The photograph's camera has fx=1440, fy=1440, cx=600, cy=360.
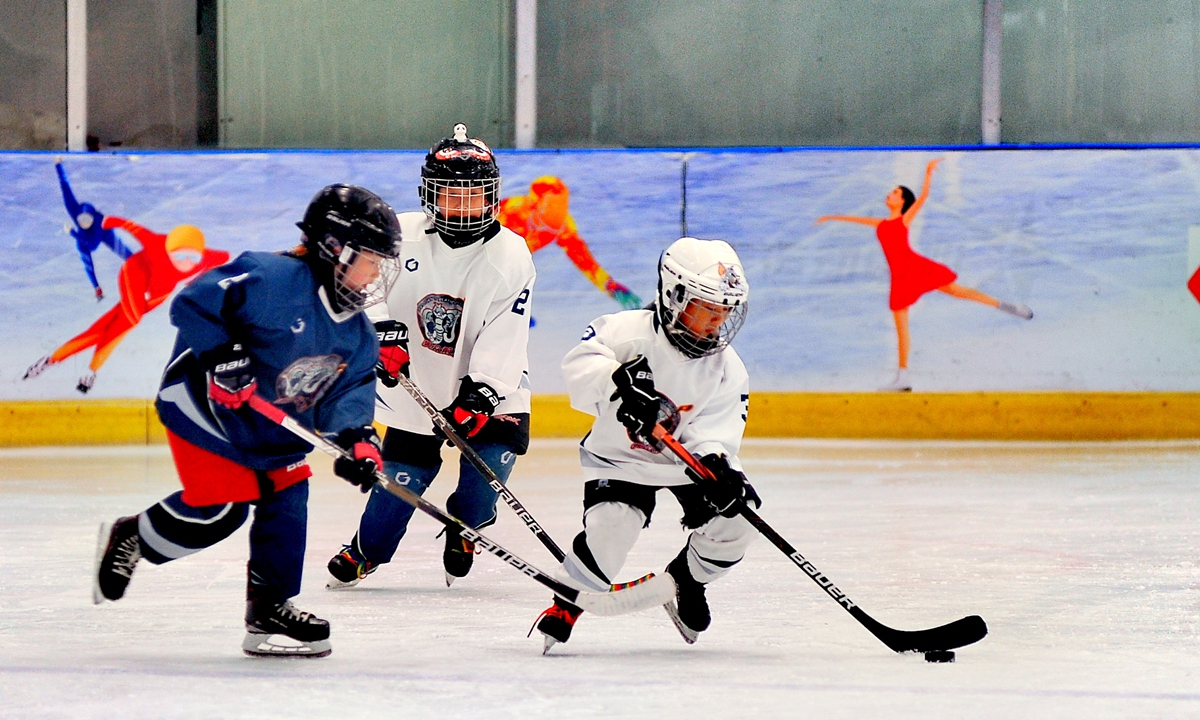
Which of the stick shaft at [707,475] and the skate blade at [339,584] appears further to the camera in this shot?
the skate blade at [339,584]

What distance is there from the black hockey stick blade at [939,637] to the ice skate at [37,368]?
484cm

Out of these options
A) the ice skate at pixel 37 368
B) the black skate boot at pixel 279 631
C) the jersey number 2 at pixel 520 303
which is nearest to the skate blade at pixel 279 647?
the black skate boot at pixel 279 631

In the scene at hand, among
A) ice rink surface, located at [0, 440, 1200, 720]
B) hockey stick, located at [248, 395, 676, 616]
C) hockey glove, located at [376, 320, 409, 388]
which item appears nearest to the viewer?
ice rink surface, located at [0, 440, 1200, 720]

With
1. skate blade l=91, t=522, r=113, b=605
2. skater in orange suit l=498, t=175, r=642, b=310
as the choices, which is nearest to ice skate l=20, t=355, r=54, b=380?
skater in orange suit l=498, t=175, r=642, b=310

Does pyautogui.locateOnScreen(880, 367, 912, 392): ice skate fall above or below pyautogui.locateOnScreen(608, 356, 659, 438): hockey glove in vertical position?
below

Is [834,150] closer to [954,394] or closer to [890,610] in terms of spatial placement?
[954,394]

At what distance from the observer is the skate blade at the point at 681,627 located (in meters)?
2.84

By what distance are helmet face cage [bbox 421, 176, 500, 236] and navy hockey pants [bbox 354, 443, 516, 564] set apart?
55cm

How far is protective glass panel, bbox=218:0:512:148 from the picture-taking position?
7.53 m

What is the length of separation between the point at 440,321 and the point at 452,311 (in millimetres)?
40

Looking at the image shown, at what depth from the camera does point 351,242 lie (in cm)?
263

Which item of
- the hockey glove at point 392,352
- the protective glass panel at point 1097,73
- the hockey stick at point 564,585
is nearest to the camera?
the hockey stick at point 564,585

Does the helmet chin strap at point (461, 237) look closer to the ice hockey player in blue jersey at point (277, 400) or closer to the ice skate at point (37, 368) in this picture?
the ice hockey player in blue jersey at point (277, 400)

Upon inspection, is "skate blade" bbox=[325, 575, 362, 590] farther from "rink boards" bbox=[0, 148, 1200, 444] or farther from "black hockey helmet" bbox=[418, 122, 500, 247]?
"rink boards" bbox=[0, 148, 1200, 444]
